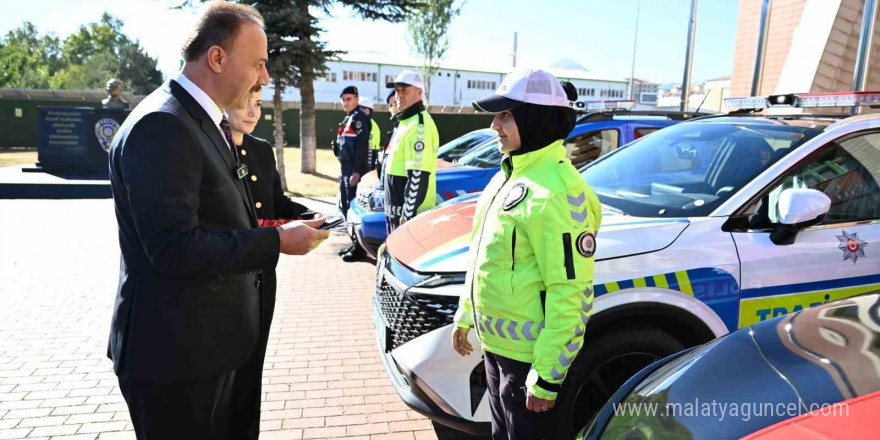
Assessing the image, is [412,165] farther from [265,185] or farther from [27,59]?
[27,59]

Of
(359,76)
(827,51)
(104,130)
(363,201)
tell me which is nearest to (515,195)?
(363,201)

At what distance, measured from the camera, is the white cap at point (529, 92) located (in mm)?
2021

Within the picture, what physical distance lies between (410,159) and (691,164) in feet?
7.59

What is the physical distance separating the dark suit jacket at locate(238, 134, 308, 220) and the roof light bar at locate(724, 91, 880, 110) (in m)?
3.03

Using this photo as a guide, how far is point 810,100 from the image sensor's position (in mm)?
3506

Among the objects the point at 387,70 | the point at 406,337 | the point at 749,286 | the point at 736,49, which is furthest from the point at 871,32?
the point at 387,70

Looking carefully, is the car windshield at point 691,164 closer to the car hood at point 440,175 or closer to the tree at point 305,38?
the car hood at point 440,175

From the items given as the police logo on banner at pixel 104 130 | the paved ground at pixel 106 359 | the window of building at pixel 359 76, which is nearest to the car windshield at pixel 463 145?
the paved ground at pixel 106 359

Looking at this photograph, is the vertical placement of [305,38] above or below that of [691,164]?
above

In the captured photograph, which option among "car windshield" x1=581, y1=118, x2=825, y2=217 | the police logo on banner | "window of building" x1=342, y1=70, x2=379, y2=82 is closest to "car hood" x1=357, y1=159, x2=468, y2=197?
"car windshield" x1=581, y1=118, x2=825, y2=217

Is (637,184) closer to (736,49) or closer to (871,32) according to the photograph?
(871,32)

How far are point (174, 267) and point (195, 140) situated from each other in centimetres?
36

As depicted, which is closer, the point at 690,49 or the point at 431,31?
the point at 690,49

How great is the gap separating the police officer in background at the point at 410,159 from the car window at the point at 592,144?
1.66 m
